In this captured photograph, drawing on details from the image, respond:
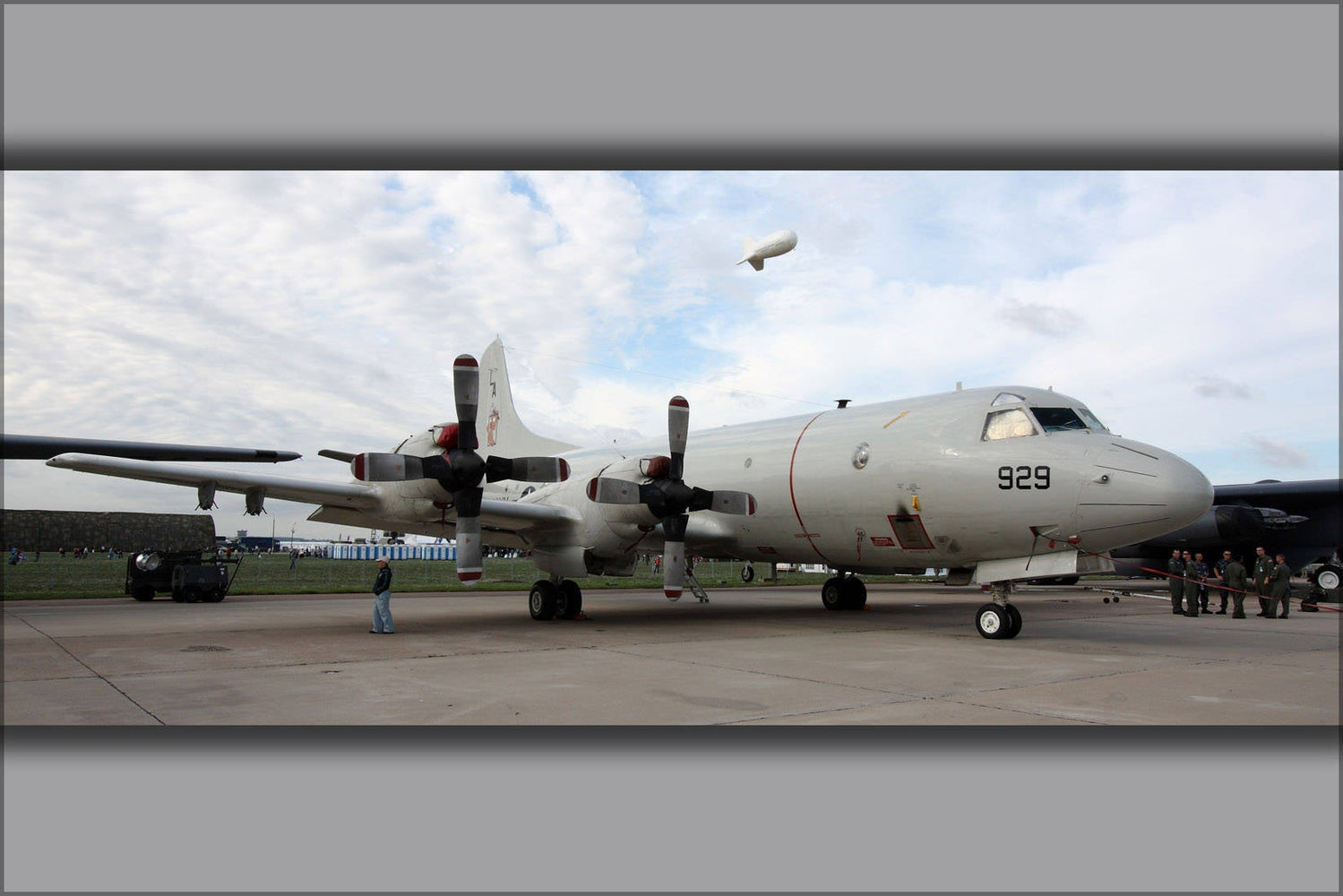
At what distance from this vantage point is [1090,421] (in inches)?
475

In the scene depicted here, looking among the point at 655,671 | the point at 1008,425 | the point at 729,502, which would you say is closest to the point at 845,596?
the point at 729,502

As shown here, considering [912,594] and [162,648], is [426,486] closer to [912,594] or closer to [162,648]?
[162,648]

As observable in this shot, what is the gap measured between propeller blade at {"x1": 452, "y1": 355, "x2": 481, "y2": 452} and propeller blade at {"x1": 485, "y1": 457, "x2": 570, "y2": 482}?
484 millimetres

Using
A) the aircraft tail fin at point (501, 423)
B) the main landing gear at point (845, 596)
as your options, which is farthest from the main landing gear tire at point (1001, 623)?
the aircraft tail fin at point (501, 423)

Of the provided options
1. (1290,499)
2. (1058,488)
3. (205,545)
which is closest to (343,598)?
(1058,488)

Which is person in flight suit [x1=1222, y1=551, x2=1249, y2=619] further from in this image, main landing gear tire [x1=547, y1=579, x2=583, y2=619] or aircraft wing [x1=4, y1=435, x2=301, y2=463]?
aircraft wing [x1=4, y1=435, x2=301, y2=463]

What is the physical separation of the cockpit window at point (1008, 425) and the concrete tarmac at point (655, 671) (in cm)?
299

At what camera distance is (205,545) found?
4591 cm

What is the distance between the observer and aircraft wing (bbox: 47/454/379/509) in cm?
1244

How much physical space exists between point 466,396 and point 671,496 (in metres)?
3.65

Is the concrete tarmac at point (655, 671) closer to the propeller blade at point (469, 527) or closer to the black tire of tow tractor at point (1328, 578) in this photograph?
the propeller blade at point (469, 527)

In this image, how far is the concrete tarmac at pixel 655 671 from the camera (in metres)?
6.75

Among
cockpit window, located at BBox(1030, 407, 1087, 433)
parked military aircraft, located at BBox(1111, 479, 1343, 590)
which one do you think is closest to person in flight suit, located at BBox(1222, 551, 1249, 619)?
parked military aircraft, located at BBox(1111, 479, 1343, 590)
